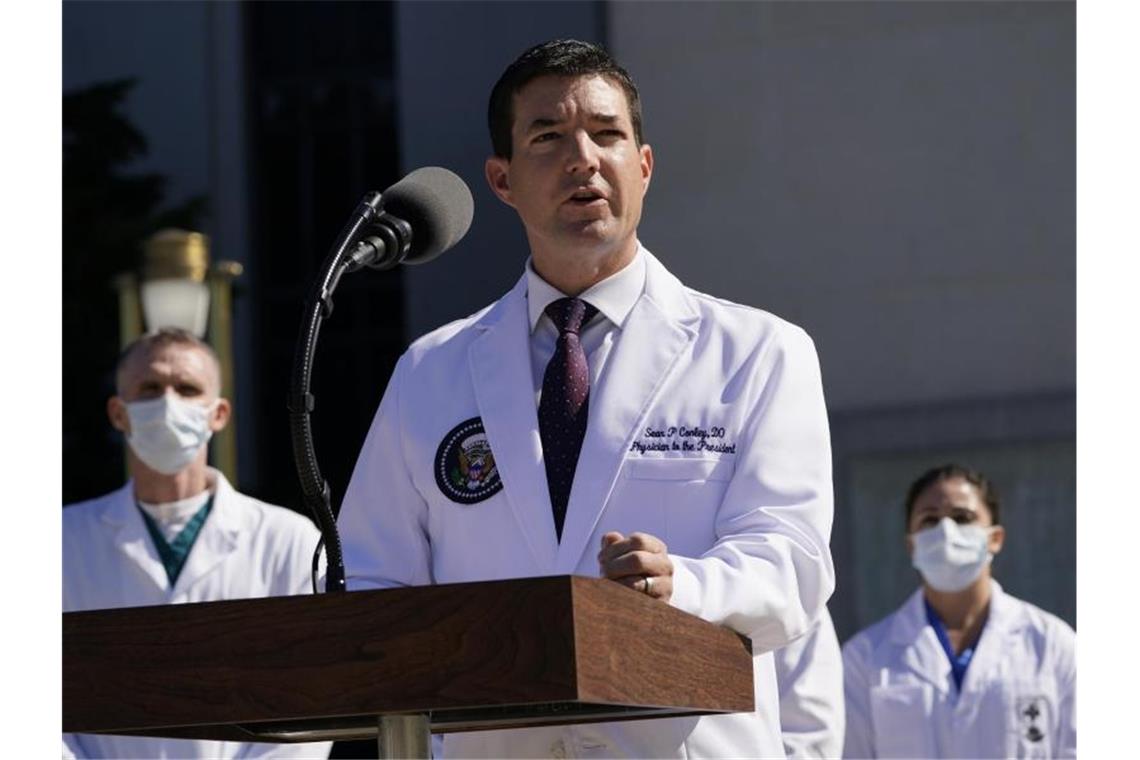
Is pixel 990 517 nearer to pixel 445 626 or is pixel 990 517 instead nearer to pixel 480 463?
pixel 480 463

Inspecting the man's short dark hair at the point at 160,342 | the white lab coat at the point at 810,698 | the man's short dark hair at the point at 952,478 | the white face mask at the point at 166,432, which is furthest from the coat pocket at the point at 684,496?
the man's short dark hair at the point at 952,478

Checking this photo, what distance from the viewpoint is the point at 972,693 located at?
7.02m

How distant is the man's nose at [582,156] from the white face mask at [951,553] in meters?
3.88

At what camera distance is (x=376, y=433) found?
3480 mm

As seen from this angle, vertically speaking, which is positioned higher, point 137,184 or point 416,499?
point 137,184

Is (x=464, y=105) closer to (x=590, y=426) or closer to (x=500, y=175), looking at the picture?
(x=500, y=175)

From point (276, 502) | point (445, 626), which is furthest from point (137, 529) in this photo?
point (276, 502)

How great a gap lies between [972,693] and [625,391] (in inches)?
156

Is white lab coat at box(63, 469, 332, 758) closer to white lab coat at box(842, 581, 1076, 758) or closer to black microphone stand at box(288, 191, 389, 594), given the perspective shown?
white lab coat at box(842, 581, 1076, 758)

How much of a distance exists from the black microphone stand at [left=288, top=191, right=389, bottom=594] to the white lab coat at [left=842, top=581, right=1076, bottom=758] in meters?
4.34

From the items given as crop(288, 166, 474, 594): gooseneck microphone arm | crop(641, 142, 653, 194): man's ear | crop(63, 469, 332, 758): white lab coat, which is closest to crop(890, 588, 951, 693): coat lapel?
crop(63, 469, 332, 758): white lab coat

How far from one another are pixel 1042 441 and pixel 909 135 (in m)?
1.27

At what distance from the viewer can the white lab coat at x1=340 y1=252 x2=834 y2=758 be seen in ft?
10.4

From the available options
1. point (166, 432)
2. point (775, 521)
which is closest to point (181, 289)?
point (166, 432)
